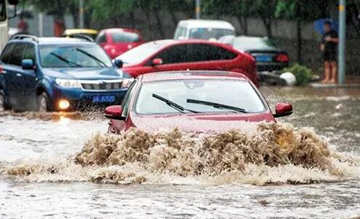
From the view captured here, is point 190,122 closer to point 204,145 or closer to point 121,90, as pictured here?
point 204,145

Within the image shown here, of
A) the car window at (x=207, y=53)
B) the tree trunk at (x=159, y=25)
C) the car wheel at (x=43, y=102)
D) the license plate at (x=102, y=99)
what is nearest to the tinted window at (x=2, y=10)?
Answer: the car window at (x=207, y=53)

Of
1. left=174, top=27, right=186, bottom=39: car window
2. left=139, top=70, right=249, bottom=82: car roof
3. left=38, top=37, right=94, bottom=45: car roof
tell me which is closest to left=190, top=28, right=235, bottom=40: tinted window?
left=174, top=27, right=186, bottom=39: car window

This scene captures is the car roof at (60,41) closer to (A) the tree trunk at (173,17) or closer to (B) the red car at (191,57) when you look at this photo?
(B) the red car at (191,57)

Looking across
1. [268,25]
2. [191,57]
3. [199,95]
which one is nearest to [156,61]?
[191,57]

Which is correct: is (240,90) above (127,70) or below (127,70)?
above

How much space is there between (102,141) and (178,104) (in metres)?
0.97

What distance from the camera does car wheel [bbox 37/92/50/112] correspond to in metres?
23.0

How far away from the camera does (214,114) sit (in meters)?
13.7

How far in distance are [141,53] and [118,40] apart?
630 inches

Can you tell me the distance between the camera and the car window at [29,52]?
952 inches

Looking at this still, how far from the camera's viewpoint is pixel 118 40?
145ft

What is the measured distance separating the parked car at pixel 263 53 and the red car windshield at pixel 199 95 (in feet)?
72.0

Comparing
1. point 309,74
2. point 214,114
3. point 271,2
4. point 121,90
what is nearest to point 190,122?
point 214,114

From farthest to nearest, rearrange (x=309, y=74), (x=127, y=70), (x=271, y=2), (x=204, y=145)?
1. (x=271, y=2)
2. (x=309, y=74)
3. (x=127, y=70)
4. (x=204, y=145)
